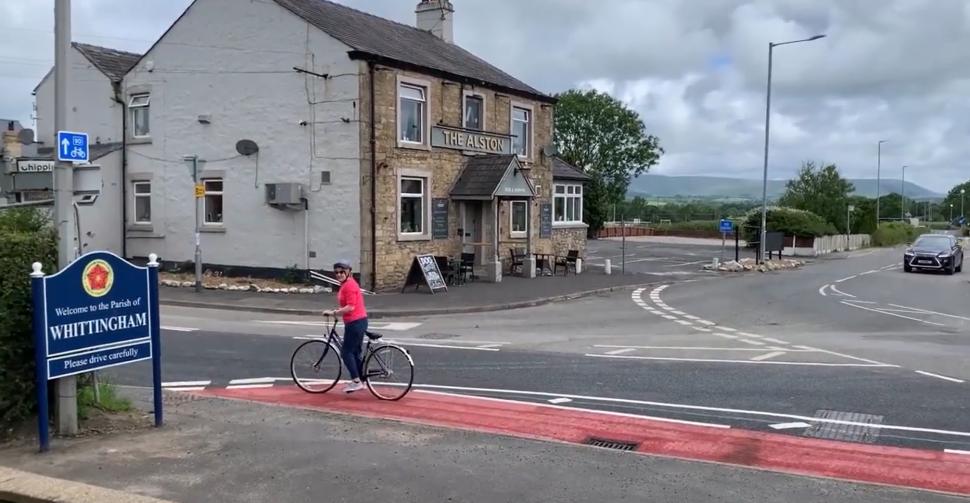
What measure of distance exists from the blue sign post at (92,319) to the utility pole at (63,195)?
0.91 ft

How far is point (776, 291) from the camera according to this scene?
26.0m

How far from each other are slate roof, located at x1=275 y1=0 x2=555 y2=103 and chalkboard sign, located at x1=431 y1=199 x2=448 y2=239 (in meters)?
3.92

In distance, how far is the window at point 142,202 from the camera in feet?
86.9

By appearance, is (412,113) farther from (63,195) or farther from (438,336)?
(63,195)

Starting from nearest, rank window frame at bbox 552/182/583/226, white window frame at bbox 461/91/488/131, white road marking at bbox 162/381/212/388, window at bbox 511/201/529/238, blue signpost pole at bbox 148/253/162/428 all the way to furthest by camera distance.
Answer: blue signpost pole at bbox 148/253/162/428, white road marking at bbox 162/381/212/388, white window frame at bbox 461/91/488/131, window at bbox 511/201/529/238, window frame at bbox 552/182/583/226

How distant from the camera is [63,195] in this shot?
7.10 metres

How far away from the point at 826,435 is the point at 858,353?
598 cm

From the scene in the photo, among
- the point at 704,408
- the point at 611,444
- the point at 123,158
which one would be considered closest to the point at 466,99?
the point at 123,158

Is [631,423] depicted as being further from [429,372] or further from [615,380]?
[429,372]

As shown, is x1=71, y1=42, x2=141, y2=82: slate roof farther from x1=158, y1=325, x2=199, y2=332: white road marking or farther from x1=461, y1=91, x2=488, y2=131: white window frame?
x1=158, y1=325, x2=199, y2=332: white road marking

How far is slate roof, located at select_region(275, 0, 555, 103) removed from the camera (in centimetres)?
2264

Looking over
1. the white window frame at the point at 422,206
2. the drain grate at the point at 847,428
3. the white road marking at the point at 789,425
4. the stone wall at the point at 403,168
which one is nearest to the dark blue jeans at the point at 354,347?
the white road marking at the point at 789,425

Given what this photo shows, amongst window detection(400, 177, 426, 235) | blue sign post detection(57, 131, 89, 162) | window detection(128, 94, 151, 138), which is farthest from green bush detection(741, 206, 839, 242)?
blue sign post detection(57, 131, 89, 162)

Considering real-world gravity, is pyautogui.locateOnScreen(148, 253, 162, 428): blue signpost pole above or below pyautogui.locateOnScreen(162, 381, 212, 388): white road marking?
above
